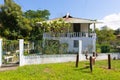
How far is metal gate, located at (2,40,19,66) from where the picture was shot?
68.8ft

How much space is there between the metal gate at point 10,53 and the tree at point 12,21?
722 inches

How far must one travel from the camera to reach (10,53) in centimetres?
2192

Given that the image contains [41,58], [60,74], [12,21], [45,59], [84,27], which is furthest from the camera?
[84,27]

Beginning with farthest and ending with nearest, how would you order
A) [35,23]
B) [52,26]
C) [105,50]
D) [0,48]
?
[35,23] → [52,26] → [105,50] → [0,48]

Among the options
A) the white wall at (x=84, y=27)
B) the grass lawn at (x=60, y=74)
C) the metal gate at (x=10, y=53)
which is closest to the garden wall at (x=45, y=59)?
the metal gate at (x=10, y=53)

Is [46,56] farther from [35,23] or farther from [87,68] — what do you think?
[35,23]

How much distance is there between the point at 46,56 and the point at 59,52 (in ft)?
7.69

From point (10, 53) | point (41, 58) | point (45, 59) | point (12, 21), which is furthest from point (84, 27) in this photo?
point (10, 53)

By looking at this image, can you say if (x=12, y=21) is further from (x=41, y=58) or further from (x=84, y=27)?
(x=41, y=58)

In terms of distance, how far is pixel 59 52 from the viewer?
2667cm

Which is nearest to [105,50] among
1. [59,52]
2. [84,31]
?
[84,31]

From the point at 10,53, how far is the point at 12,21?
20.2m

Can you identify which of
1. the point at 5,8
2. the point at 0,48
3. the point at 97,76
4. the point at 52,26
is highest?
the point at 5,8

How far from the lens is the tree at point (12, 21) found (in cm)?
4056
